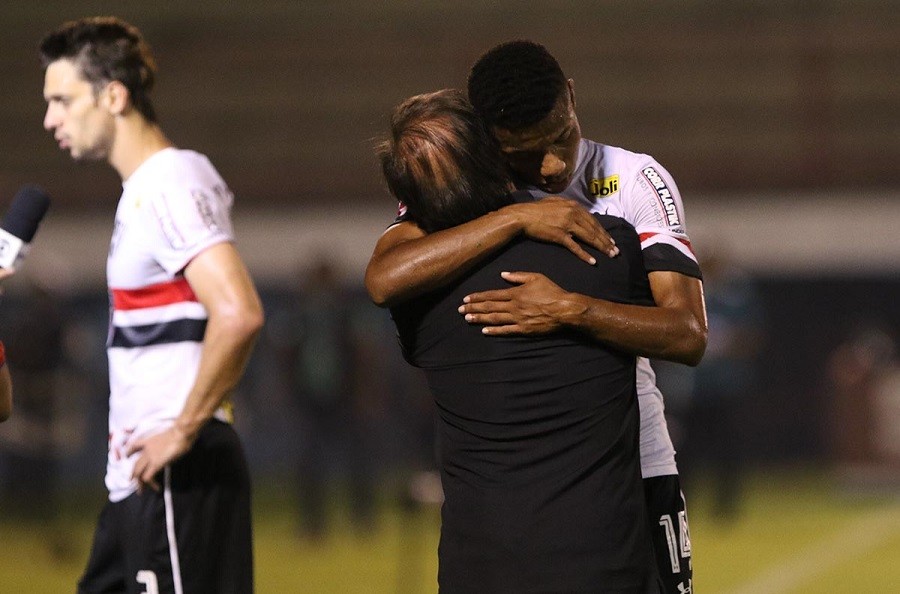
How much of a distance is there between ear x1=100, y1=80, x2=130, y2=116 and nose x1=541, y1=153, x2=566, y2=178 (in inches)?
56.7

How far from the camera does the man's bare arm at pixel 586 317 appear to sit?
2604 mm

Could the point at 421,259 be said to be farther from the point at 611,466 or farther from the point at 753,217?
the point at 753,217

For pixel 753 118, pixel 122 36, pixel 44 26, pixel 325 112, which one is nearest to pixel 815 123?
pixel 753 118

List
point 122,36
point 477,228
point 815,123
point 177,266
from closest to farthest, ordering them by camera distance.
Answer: point 477,228 → point 177,266 → point 122,36 → point 815,123

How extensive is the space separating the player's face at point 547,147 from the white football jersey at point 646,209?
0.15 feet

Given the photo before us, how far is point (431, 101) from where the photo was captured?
2666mm

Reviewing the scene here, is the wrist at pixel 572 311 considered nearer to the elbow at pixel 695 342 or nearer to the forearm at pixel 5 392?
the elbow at pixel 695 342

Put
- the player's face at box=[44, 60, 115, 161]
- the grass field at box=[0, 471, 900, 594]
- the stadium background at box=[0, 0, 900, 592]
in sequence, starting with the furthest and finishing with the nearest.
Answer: the stadium background at box=[0, 0, 900, 592]
the grass field at box=[0, 471, 900, 594]
the player's face at box=[44, 60, 115, 161]

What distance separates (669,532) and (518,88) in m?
1.11

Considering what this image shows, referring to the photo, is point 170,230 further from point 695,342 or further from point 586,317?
point 695,342

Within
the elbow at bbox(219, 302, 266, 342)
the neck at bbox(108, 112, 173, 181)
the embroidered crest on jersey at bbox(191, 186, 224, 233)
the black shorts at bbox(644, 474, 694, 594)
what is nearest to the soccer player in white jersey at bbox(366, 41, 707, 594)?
the black shorts at bbox(644, 474, 694, 594)

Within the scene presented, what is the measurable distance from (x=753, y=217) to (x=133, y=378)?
11.7m

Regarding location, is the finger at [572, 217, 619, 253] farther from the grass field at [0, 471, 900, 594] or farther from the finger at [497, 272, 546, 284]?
the grass field at [0, 471, 900, 594]

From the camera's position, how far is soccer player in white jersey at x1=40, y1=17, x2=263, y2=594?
11.3 ft
